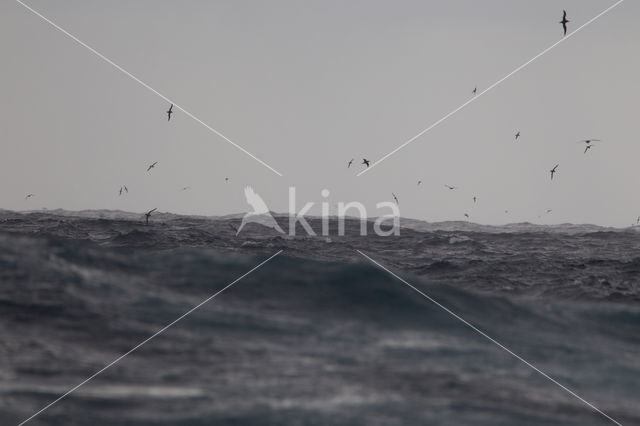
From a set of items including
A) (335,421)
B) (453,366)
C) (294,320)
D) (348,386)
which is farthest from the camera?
(294,320)

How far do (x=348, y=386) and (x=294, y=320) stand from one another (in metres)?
4.19

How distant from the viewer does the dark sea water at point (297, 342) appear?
17547mm

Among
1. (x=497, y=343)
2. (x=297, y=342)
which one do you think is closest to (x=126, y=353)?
(x=297, y=342)

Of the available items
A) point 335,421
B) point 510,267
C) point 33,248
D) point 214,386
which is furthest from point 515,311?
point 33,248

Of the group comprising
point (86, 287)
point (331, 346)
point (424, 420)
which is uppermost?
point (86, 287)

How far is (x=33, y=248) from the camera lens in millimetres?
25297

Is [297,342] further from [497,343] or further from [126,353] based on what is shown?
[497,343]

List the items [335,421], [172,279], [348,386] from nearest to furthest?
[335,421]
[348,386]
[172,279]

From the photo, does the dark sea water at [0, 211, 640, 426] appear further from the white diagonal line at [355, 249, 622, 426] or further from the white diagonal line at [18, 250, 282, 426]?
the white diagonal line at [355, 249, 622, 426]

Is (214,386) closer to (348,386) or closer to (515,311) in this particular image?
(348,386)

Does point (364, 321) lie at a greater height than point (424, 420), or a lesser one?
greater

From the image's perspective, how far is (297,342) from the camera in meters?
20.4

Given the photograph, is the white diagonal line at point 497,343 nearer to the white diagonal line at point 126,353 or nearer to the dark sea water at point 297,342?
the dark sea water at point 297,342

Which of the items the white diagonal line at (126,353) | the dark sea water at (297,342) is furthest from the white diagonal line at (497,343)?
the white diagonal line at (126,353)
